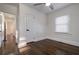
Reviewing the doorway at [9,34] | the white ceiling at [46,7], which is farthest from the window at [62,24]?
the doorway at [9,34]

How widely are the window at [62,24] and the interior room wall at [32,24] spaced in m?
0.21

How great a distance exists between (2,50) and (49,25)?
0.89m

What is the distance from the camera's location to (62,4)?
1647 mm

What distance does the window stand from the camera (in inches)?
65.1

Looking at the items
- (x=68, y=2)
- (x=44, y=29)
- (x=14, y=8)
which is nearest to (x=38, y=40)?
(x=44, y=29)

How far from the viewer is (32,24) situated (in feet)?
5.50

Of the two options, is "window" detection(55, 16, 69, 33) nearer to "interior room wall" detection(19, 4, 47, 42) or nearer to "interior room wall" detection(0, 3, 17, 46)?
"interior room wall" detection(19, 4, 47, 42)

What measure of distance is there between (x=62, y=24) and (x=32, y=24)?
0.51 meters

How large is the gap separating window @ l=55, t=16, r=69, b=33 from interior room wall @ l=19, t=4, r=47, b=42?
0.21 metres

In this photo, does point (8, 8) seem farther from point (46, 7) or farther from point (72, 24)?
point (72, 24)

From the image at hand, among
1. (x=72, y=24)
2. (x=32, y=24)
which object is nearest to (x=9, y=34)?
(x=32, y=24)

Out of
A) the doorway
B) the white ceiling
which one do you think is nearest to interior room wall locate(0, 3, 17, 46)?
the doorway

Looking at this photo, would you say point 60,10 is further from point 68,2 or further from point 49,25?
point 49,25
